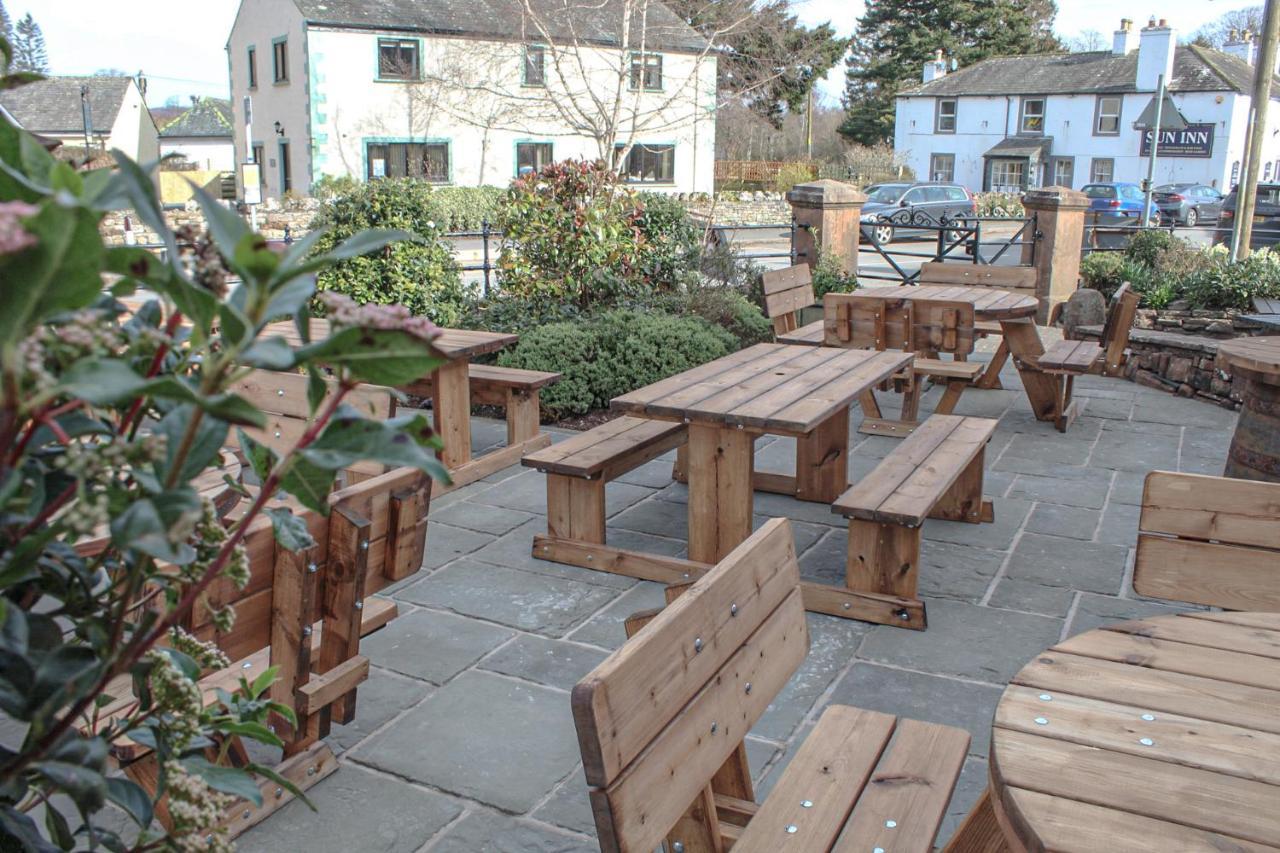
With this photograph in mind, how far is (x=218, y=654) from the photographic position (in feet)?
4.41

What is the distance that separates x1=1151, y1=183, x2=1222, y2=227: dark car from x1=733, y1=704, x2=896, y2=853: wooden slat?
31.4 metres

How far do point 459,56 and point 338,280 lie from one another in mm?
24950

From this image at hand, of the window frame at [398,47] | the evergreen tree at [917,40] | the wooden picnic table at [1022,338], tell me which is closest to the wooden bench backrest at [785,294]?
the wooden picnic table at [1022,338]

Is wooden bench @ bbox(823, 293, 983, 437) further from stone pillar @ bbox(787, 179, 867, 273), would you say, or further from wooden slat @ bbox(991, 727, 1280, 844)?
wooden slat @ bbox(991, 727, 1280, 844)

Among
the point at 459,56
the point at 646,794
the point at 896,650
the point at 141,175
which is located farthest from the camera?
the point at 459,56

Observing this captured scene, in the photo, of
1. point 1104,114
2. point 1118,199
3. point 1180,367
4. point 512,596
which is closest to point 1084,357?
point 1180,367

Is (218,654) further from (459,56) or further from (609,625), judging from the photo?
(459,56)

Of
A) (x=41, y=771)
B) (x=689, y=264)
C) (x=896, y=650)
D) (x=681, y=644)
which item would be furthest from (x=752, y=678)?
(x=689, y=264)

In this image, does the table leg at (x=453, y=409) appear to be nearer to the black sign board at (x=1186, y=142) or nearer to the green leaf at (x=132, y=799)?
the green leaf at (x=132, y=799)

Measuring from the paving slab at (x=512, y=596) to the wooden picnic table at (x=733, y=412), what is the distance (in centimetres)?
51

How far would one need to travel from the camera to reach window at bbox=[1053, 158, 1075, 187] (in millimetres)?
43438

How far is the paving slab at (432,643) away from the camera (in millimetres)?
3834

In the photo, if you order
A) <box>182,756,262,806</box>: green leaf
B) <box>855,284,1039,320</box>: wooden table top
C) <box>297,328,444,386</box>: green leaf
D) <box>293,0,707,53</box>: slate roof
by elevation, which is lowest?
<box>855,284,1039,320</box>: wooden table top

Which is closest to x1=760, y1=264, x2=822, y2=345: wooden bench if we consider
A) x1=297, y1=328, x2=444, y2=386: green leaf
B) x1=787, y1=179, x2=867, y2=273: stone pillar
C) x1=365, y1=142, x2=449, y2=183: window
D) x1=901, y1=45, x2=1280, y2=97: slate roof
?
x1=787, y1=179, x2=867, y2=273: stone pillar
